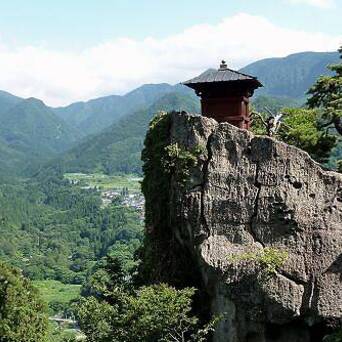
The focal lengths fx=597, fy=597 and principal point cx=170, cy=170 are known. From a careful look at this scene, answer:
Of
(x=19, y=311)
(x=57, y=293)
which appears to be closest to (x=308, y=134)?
(x=19, y=311)

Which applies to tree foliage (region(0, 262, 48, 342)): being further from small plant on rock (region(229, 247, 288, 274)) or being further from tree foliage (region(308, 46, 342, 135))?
tree foliage (region(308, 46, 342, 135))

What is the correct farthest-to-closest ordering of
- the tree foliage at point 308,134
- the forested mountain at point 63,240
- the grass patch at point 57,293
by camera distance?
1. the forested mountain at point 63,240
2. the grass patch at point 57,293
3. the tree foliage at point 308,134

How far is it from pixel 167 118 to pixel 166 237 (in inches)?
165

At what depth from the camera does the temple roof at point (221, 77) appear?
2006cm

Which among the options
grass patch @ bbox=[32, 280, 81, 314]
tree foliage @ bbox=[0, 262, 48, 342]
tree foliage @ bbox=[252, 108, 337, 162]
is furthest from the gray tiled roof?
grass patch @ bbox=[32, 280, 81, 314]

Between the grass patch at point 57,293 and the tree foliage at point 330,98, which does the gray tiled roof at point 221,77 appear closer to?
the tree foliage at point 330,98

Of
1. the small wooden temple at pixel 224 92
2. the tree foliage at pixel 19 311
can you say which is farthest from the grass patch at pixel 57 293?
the small wooden temple at pixel 224 92

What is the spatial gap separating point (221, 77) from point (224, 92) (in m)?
0.56

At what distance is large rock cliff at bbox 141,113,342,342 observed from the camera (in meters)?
18.1

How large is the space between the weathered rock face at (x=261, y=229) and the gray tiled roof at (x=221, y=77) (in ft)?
4.83

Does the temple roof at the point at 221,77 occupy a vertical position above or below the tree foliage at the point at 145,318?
above

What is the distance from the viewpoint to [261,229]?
18.8 m

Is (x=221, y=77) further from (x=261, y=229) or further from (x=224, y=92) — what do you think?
(x=261, y=229)

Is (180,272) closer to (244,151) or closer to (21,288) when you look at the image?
(244,151)
